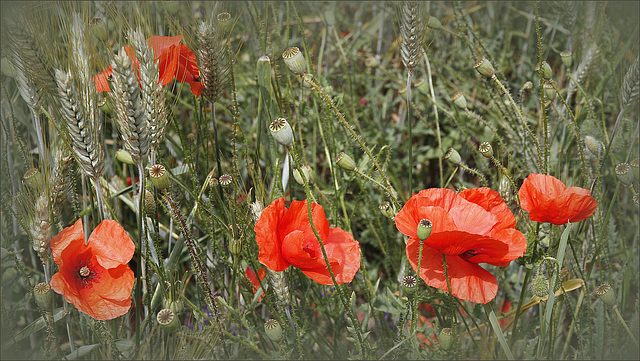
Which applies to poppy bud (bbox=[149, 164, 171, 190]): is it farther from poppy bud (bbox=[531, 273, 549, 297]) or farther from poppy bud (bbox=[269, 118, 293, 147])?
poppy bud (bbox=[531, 273, 549, 297])

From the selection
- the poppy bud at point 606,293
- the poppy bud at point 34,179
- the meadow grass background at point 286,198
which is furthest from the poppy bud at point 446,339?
the poppy bud at point 34,179

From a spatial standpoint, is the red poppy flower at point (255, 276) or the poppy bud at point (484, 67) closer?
the poppy bud at point (484, 67)

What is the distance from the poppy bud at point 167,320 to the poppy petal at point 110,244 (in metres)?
0.14

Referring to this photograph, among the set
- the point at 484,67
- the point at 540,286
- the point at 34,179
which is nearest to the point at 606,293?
the point at 540,286

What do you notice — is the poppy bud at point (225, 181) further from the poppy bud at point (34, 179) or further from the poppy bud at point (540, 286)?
the poppy bud at point (540, 286)

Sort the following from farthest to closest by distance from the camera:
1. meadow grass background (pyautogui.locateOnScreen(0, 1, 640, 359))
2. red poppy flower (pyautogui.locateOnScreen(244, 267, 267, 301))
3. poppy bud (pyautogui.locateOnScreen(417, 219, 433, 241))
→ red poppy flower (pyautogui.locateOnScreen(244, 267, 267, 301)) < meadow grass background (pyautogui.locateOnScreen(0, 1, 640, 359)) < poppy bud (pyautogui.locateOnScreen(417, 219, 433, 241))

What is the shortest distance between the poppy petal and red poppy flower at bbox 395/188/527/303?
0.52m

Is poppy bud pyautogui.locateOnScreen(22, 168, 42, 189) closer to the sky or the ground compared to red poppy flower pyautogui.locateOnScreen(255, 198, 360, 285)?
closer to the sky

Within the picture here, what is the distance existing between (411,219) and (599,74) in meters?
1.35

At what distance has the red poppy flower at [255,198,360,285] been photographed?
92cm

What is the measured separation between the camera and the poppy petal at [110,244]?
3.18 feet

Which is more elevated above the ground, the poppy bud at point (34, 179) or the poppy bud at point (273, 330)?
the poppy bud at point (34, 179)

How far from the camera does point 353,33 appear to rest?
2.38 metres

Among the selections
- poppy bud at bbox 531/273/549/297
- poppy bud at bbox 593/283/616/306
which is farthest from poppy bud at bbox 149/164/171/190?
poppy bud at bbox 593/283/616/306
